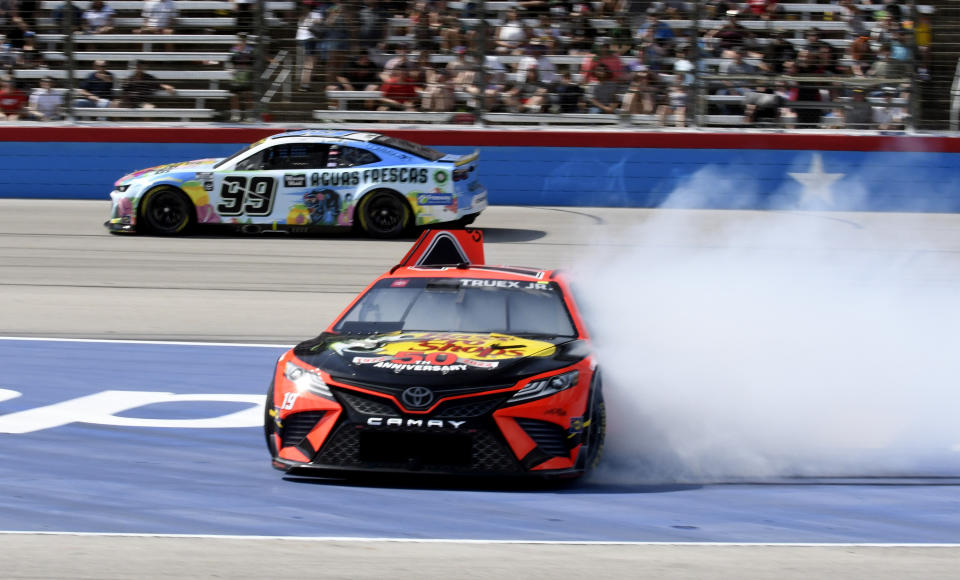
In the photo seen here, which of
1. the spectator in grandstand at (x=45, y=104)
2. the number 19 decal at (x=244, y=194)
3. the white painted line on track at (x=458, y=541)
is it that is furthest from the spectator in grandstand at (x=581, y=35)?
the white painted line on track at (x=458, y=541)

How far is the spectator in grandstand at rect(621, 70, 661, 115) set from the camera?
17.4 m

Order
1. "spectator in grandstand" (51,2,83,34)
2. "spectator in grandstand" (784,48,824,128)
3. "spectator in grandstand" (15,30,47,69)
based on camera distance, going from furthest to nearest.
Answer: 1. "spectator in grandstand" (15,30,47,69)
2. "spectator in grandstand" (51,2,83,34)
3. "spectator in grandstand" (784,48,824,128)

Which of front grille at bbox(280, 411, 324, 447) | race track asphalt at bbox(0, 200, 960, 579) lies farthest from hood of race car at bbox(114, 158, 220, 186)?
front grille at bbox(280, 411, 324, 447)

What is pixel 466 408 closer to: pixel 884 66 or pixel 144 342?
pixel 144 342

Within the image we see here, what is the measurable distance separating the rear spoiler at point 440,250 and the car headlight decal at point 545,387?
1752 mm

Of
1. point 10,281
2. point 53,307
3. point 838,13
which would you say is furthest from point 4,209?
point 838,13

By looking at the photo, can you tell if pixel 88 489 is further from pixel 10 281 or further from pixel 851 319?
pixel 10 281

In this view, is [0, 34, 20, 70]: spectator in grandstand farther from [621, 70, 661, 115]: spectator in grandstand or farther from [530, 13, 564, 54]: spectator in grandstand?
[621, 70, 661, 115]: spectator in grandstand

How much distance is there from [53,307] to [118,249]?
3.11 metres

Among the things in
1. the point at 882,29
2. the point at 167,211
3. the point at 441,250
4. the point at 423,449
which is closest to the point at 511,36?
the point at 882,29

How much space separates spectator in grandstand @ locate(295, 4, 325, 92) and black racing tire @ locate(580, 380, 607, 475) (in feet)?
42.4

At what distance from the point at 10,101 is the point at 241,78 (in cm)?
360

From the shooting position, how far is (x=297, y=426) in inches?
216

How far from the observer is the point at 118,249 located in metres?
13.8
